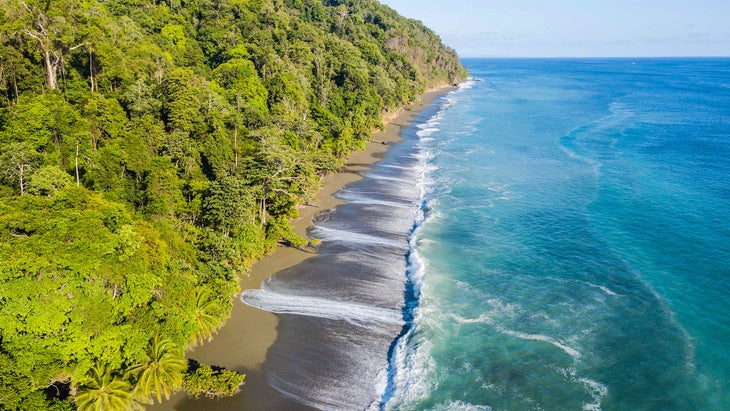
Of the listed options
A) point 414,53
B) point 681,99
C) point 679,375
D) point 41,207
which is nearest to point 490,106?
point 414,53

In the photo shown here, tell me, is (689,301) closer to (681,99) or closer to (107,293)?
(107,293)

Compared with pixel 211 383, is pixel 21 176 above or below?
above

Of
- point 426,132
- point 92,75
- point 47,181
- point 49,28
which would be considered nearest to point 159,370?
point 47,181

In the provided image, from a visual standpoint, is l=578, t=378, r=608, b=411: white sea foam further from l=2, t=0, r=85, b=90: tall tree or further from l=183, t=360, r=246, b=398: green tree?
l=2, t=0, r=85, b=90: tall tree

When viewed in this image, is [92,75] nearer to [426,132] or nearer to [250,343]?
[250,343]

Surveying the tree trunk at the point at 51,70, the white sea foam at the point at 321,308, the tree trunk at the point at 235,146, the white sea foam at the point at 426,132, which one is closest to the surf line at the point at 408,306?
the white sea foam at the point at 321,308

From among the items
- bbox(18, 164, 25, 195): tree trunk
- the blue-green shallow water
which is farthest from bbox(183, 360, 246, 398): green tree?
bbox(18, 164, 25, 195): tree trunk
